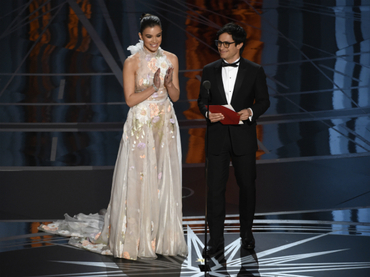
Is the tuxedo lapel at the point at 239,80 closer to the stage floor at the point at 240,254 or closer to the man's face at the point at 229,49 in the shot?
the man's face at the point at 229,49

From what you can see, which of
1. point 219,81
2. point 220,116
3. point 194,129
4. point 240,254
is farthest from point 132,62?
point 194,129

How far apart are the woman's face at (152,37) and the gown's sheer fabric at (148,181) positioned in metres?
0.09

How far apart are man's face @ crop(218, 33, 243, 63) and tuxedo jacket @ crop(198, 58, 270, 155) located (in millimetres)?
79

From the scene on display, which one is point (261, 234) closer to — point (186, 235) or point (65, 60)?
point (186, 235)

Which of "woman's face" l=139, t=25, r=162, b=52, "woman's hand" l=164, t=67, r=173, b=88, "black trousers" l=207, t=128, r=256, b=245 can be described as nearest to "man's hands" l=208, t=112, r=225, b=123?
"black trousers" l=207, t=128, r=256, b=245

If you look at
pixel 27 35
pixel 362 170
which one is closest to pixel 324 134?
pixel 362 170

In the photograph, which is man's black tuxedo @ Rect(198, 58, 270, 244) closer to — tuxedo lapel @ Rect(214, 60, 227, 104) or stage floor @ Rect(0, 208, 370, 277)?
tuxedo lapel @ Rect(214, 60, 227, 104)

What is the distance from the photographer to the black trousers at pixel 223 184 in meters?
4.25

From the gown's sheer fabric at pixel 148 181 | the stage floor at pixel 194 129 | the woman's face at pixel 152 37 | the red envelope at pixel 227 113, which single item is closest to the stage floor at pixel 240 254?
the stage floor at pixel 194 129

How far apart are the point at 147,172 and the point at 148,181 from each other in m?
0.07

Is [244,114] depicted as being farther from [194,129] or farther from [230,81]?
[194,129]

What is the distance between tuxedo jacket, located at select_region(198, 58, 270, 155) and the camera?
4.19 metres

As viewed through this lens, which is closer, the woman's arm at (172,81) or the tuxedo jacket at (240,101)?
the woman's arm at (172,81)

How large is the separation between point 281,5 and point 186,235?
959cm
